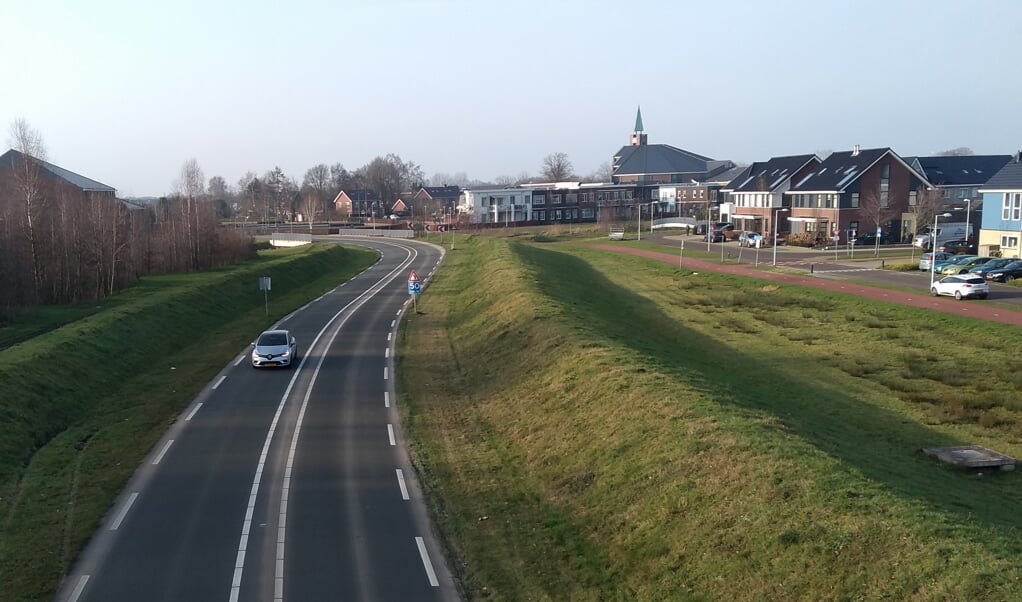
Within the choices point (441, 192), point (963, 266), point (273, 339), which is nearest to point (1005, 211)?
point (963, 266)

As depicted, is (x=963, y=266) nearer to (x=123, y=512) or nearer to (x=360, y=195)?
(x=123, y=512)

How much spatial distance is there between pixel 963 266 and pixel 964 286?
11867 mm

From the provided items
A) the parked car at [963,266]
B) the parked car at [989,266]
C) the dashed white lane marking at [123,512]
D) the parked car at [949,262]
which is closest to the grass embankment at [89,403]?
the dashed white lane marking at [123,512]

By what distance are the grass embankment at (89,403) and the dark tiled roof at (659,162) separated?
155 meters

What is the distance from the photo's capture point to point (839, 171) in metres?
86.4

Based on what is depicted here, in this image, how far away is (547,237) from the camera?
112062 mm

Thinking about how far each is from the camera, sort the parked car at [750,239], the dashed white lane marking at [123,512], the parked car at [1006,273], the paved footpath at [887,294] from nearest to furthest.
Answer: the dashed white lane marking at [123,512] → the paved footpath at [887,294] → the parked car at [1006,273] → the parked car at [750,239]

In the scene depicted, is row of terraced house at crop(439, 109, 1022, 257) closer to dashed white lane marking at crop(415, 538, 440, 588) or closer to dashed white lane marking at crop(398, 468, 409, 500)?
dashed white lane marking at crop(398, 468, 409, 500)

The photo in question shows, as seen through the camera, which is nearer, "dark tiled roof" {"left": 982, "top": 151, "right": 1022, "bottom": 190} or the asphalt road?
the asphalt road

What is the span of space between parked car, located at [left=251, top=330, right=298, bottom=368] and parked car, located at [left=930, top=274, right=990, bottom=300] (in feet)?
121

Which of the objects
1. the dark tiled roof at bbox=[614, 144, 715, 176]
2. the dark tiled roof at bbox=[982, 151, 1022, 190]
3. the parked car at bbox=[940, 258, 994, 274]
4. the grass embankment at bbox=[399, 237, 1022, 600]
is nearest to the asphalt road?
the grass embankment at bbox=[399, 237, 1022, 600]

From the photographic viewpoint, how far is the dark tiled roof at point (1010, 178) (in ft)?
195

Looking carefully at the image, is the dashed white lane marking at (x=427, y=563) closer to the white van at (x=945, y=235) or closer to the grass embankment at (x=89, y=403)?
the grass embankment at (x=89, y=403)

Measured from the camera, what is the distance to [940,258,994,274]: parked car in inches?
2131
